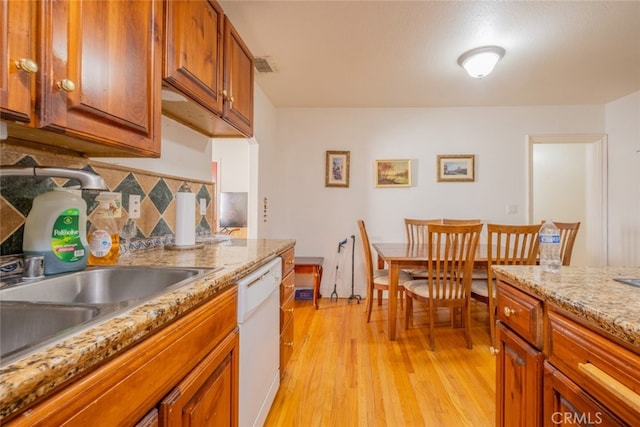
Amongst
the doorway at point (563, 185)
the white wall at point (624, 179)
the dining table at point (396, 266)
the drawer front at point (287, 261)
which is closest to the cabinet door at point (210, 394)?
the drawer front at point (287, 261)

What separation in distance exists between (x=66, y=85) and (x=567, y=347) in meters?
1.43

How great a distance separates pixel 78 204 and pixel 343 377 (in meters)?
1.71

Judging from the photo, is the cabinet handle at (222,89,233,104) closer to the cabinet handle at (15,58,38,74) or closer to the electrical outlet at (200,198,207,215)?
the electrical outlet at (200,198,207,215)

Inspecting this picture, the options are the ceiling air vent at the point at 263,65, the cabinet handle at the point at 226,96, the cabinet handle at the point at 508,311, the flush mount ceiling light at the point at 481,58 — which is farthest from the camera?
the ceiling air vent at the point at 263,65

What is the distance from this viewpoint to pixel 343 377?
1.92m

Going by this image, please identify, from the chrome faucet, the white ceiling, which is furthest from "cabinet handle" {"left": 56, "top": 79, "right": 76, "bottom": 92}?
the white ceiling

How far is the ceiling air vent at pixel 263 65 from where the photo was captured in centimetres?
258

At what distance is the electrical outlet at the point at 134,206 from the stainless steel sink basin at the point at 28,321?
0.82 m

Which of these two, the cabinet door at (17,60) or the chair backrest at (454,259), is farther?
the chair backrest at (454,259)

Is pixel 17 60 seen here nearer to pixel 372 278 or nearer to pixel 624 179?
pixel 372 278

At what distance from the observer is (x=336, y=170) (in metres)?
3.82

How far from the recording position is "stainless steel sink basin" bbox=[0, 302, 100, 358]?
664 millimetres

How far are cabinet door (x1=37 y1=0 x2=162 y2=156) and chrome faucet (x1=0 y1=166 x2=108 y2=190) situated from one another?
12 centimetres

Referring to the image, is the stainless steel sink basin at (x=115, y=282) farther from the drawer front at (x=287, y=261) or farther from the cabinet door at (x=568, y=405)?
the cabinet door at (x=568, y=405)
